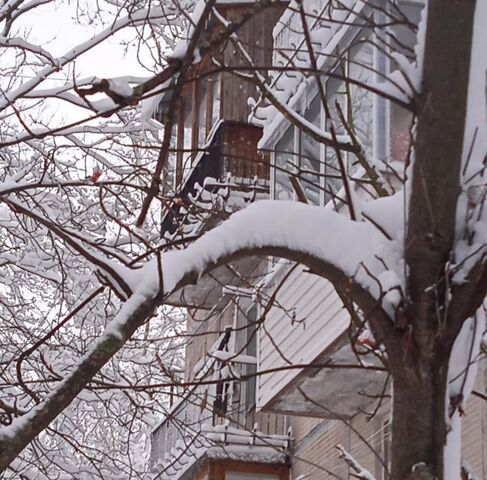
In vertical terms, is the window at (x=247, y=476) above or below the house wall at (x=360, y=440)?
above

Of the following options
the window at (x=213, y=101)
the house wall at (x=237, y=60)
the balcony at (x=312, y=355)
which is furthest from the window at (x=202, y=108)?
the balcony at (x=312, y=355)

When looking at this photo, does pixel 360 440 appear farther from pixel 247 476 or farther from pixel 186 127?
pixel 186 127

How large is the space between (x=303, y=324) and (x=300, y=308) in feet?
1.52

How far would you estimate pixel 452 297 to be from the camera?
3648 mm

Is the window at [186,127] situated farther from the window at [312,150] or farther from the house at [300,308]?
the window at [312,150]

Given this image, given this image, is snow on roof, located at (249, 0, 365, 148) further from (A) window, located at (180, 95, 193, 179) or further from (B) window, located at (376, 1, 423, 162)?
(A) window, located at (180, 95, 193, 179)

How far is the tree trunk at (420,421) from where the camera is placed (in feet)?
11.6

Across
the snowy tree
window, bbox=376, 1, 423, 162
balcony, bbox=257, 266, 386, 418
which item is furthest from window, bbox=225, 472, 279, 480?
the snowy tree

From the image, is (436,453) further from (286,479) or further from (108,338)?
A: (286,479)

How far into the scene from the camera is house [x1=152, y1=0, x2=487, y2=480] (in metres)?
7.86

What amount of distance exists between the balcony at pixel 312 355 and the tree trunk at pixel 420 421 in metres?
5.32

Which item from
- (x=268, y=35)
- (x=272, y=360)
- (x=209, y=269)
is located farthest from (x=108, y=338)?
(x=268, y=35)

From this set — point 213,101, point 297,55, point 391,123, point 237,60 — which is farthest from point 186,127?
point 391,123

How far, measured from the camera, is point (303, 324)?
9852 millimetres
